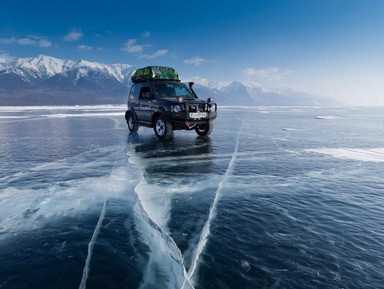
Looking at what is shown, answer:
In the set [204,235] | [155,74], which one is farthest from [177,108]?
[204,235]

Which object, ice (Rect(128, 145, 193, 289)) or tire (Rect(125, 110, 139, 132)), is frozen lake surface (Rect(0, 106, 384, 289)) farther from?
tire (Rect(125, 110, 139, 132))

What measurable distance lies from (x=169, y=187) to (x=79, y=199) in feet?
5.15

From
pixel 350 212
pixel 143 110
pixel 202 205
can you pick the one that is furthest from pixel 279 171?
pixel 143 110

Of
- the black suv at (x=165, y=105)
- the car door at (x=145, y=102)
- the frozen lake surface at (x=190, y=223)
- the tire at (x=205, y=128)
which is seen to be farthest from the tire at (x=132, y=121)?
the frozen lake surface at (x=190, y=223)

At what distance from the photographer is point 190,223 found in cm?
399

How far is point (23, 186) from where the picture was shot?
5.61 meters

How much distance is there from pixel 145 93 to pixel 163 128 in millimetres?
1926

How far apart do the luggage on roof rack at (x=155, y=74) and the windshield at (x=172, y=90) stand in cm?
79

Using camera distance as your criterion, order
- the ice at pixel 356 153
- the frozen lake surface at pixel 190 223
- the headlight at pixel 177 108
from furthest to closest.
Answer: the headlight at pixel 177 108
the ice at pixel 356 153
the frozen lake surface at pixel 190 223

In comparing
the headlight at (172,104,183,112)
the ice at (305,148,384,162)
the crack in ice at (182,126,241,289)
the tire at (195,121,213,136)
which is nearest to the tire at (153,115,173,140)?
the headlight at (172,104,183,112)

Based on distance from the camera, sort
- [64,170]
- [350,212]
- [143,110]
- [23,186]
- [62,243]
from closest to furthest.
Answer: [62,243]
[350,212]
[23,186]
[64,170]
[143,110]

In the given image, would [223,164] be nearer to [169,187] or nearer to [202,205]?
[169,187]

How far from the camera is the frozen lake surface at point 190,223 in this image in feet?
9.34

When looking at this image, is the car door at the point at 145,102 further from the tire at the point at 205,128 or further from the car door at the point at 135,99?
the tire at the point at 205,128
